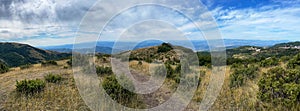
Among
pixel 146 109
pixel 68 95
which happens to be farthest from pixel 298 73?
pixel 68 95

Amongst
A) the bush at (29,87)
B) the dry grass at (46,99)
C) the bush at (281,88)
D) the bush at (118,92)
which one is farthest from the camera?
the bush at (29,87)

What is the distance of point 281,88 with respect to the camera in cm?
983

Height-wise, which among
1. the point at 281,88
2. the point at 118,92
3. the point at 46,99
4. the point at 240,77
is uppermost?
the point at 281,88

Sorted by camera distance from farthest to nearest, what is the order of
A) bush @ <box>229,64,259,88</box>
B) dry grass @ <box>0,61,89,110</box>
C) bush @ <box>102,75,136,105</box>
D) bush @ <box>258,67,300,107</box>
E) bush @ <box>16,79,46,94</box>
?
1. bush @ <box>229,64,259,88</box>
2. bush @ <box>16,79,46,94</box>
3. bush @ <box>102,75,136,105</box>
4. dry grass @ <box>0,61,89,110</box>
5. bush @ <box>258,67,300,107</box>

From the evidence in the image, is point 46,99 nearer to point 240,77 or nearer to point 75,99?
point 75,99

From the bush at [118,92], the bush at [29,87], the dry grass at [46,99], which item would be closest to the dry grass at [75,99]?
the dry grass at [46,99]

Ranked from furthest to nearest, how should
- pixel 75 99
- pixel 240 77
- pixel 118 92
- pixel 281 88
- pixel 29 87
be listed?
1. pixel 240 77
2. pixel 29 87
3. pixel 118 92
4. pixel 75 99
5. pixel 281 88

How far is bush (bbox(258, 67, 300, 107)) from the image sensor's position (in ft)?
29.5

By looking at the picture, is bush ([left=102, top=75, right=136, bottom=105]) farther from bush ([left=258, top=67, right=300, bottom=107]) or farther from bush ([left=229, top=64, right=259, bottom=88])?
bush ([left=229, top=64, right=259, bottom=88])

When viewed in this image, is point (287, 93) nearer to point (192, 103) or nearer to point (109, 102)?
point (192, 103)

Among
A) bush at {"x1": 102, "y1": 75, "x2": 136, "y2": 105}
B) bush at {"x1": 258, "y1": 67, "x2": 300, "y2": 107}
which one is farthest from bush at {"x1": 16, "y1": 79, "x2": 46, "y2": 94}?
bush at {"x1": 258, "y1": 67, "x2": 300, "y2": 107}

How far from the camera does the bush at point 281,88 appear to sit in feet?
29.5

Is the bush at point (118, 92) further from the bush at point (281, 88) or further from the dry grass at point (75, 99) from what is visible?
the bush at point (281, 88)

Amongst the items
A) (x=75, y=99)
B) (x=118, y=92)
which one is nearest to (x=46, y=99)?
(x=75, y=99)
